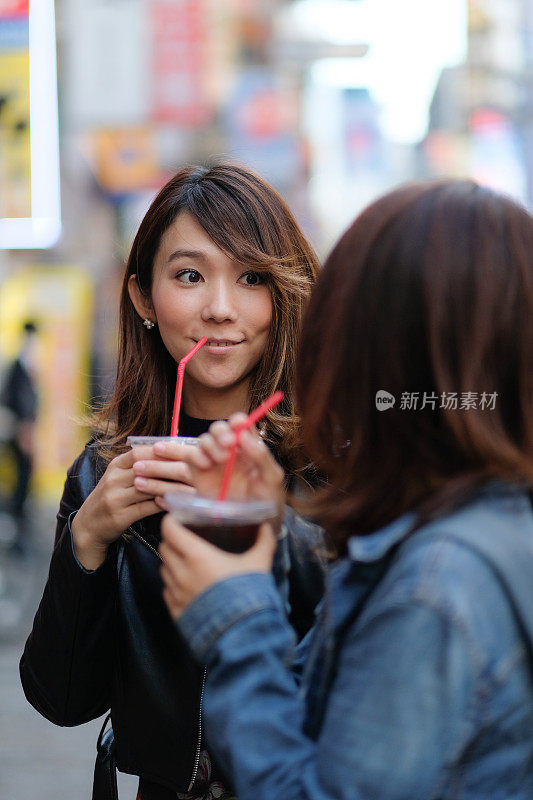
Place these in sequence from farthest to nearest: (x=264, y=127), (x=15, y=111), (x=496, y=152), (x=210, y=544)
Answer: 1. (x=264, y=127)
2. (x=496, y=152)
3. (x=15, y=111)
4. (x=210, y=544)

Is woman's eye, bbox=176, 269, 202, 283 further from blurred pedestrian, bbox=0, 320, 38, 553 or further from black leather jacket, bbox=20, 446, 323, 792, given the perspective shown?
blurred pedestrian, bbox=0, 320, 38, 553

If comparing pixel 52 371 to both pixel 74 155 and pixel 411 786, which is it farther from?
pixel 411 786

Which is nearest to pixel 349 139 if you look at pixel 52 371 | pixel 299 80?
pixel 299 80

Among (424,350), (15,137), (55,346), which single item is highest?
(15,137)

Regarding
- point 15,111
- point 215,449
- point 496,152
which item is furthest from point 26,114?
point 496,152

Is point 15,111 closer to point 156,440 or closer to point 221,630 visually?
point 156,440

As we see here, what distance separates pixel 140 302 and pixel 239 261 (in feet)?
0.97

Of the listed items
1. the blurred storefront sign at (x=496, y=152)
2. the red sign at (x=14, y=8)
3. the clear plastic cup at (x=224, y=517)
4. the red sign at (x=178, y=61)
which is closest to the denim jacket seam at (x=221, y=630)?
the clear plastic cup at (x=224, y=517)

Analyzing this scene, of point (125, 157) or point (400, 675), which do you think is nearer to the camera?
point (400, 675)

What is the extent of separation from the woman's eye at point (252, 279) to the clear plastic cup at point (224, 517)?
66cm

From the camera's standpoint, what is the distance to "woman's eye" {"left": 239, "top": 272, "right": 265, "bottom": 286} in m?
1.78

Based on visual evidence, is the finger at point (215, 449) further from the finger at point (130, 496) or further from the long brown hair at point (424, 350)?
the finger at point (130, 496)

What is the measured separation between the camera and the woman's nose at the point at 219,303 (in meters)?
1.70

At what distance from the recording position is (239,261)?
1.74 metres
